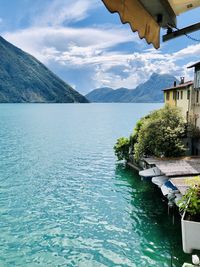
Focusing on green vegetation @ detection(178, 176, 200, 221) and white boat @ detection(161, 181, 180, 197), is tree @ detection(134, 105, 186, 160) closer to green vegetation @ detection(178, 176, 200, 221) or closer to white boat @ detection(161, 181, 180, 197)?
white boat @ detection(161, 181, 180, 197)

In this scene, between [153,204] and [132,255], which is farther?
[153,204]

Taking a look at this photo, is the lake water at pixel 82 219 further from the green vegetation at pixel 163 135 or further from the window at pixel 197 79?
the window at pixel 197 79

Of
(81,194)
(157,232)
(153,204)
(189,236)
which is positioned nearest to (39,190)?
(81,194)

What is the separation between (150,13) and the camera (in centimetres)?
408

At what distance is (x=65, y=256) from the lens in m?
18.3

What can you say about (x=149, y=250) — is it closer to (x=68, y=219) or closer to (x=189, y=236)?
(x=189, y=236)

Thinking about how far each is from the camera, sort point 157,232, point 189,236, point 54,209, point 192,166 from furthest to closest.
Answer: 1. point 192,166
2. point 54,209
3. point 157,232
4. point 189,236

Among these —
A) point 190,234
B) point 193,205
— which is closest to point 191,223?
point 190,234

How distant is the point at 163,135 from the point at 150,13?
32865mm

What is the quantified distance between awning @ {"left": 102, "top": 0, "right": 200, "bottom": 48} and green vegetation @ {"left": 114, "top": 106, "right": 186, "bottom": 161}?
31687 millimetres

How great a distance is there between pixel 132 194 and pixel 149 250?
12.3 m

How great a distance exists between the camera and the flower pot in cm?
1388

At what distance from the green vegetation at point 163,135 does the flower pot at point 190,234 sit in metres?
21.5

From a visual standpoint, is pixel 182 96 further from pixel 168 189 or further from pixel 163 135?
pixel 168 189
